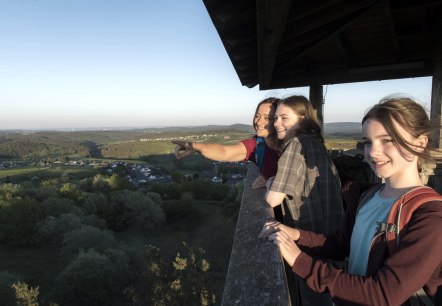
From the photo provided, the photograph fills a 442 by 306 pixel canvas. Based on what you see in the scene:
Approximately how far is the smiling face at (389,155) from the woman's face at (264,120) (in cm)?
161

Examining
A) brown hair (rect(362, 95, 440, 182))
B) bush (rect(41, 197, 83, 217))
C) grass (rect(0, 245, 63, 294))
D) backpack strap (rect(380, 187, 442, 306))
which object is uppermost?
brown hair (rect(362, 95, 440, 182))

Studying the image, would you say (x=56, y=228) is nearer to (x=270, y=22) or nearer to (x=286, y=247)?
(x=270, y=22)

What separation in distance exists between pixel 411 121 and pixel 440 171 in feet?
8.95

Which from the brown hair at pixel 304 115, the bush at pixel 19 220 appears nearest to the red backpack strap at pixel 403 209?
the brown hair at pixel 304 115

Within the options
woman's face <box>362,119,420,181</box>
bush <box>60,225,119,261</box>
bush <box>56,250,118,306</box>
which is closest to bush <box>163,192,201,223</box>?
bush <box>60,225,119,261</box>

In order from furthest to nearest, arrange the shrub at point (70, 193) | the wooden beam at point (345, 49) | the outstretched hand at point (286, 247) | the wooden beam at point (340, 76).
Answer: the shrub at point (70, 193) → the wooden beam at point (340, 76) → the wooden beam at point (345, 49) → the outstretched hand at point (286, 247)

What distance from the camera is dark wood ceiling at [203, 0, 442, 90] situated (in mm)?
2398

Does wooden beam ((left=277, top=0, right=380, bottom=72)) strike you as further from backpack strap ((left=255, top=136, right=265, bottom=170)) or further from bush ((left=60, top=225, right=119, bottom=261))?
bush ((left=60, top=225, right=119, bottom=261))

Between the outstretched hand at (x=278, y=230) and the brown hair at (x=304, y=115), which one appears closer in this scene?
the outstretched hand at (x=278, y=230)

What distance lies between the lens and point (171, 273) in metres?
29.4

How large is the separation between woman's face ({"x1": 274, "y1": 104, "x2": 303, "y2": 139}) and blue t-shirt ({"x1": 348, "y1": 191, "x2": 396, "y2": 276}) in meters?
1.03

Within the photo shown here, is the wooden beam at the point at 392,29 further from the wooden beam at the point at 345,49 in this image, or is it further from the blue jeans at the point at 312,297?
the blue jeans at the point at 312,297

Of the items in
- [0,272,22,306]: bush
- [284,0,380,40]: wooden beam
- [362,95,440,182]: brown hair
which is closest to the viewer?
[362,95,440,182]: brown hair

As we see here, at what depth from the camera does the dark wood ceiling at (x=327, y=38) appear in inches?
94.4
